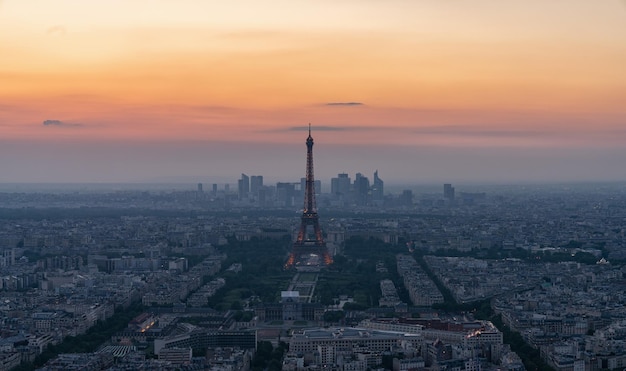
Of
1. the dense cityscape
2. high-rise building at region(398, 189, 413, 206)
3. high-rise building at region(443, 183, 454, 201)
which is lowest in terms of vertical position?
the dense cityscape

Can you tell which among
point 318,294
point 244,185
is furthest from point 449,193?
point 318,294

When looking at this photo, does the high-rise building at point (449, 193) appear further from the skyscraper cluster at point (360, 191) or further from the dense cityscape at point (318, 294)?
the dense cityscape at point (318, 294)

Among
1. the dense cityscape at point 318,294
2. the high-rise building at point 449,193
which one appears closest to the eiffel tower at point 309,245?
the dense cityscape at point 318,294

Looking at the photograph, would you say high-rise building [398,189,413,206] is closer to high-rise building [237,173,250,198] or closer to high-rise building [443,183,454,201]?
high-rise building [443,183,454,201]

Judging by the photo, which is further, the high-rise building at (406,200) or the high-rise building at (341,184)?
the high-rise building at (341,184)

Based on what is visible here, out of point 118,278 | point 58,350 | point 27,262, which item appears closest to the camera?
point 58,350

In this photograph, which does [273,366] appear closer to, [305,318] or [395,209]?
[305,318]

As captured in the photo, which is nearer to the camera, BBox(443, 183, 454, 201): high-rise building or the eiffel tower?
the eiffel tower

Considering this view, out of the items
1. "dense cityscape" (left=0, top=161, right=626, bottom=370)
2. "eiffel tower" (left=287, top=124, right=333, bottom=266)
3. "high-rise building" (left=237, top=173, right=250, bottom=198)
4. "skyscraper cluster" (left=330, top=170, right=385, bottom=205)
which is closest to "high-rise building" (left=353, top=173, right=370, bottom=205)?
"skyscraper cluster" (left=330, top=170, right=385, bottom=205)

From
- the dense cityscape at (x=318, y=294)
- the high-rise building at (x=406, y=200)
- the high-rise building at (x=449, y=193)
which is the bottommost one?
the dense cityscape at (x=318, y=294)

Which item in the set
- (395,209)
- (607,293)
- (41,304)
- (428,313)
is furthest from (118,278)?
(395,209)

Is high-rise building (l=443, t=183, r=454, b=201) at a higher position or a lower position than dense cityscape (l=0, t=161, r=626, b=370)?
higher
